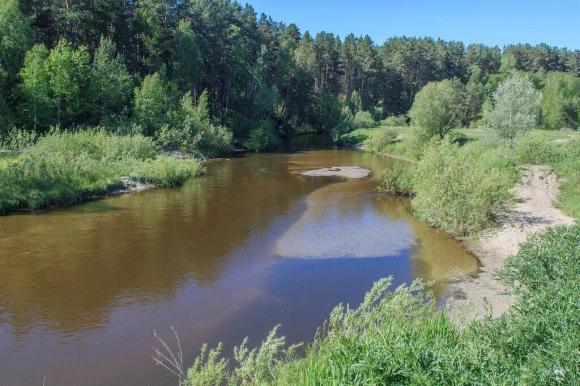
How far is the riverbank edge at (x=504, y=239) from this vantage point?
1587cm

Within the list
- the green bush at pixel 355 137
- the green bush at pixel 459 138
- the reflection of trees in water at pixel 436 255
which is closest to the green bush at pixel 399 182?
the reflection of trees in water at pixel 436 255

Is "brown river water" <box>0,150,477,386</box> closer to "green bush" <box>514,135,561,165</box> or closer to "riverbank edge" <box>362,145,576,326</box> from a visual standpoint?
"riverbank edge" <box>362,145,576,326</box>

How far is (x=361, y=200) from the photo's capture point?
109ft

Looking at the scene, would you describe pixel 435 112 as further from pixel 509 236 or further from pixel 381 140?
pixel 509 236

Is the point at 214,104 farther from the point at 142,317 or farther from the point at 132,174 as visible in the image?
the point at 142,317

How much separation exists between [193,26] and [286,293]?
192 feet

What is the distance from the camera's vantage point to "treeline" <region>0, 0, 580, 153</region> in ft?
145

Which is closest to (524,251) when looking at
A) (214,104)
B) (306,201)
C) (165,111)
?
(306,201)

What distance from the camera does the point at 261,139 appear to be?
6494cm

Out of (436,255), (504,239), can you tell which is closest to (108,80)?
(436,255)

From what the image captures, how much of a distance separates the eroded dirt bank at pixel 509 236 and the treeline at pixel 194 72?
34414 millimetres

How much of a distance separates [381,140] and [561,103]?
36.0m

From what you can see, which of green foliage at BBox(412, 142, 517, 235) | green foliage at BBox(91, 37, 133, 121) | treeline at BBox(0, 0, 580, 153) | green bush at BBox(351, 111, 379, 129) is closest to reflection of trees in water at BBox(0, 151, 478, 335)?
green foliage at BBox(412, 142, 517, 235)

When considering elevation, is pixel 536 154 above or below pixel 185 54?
below
